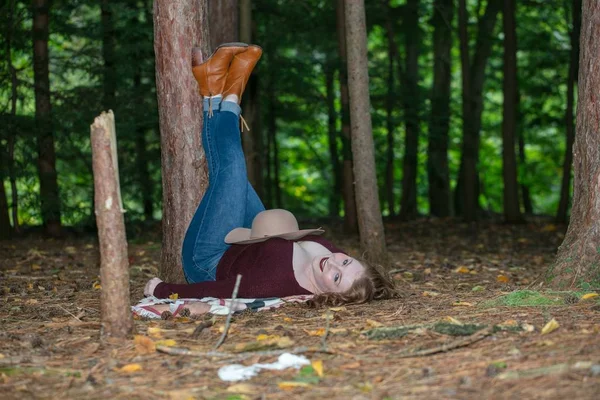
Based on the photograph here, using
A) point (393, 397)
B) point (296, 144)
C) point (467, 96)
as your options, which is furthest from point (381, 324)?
point (296, 144)

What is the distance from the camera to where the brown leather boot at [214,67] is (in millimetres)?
5441

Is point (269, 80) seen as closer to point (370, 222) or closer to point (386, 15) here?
point (386, 15)

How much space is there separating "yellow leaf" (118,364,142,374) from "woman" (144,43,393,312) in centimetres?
159

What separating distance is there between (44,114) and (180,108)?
635cm

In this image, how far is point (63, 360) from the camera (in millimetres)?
3684

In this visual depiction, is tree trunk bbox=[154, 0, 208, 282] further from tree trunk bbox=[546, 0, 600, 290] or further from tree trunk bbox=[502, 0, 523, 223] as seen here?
tree trunk bbox=[502, 0, 523, 223]

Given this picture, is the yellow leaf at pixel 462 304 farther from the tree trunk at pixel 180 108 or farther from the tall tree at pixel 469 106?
the tall tree at pixel 469 106

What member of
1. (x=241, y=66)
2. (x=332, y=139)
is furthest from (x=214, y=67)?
(x=332, y=139)

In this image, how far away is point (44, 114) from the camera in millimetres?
11383

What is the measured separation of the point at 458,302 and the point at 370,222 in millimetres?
2574

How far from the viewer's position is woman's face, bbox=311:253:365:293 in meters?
5.16

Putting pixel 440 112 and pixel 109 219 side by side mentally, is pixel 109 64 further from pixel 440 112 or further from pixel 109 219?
pixel 109 219

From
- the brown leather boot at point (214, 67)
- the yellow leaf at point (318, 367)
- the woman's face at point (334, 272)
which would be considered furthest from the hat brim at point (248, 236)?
the yellow leaf at point (318, 367)

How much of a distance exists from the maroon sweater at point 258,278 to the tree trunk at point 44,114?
6.79 meters
